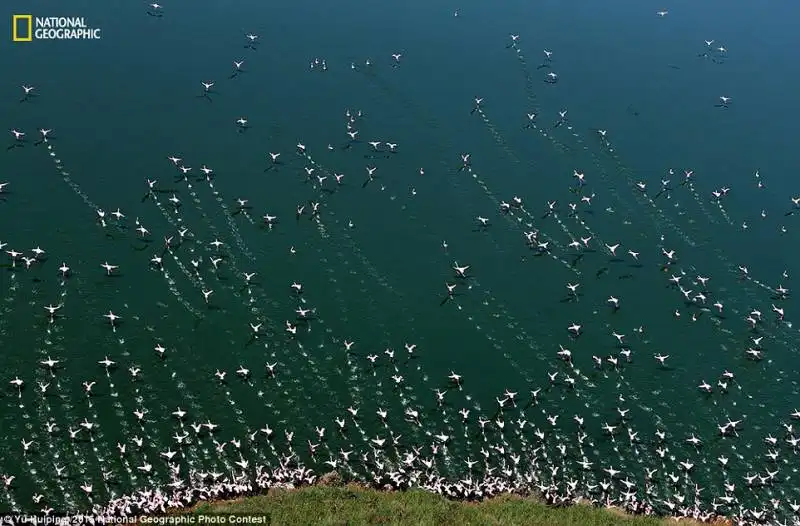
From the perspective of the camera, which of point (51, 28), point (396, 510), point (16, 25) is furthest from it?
point (51, 28)

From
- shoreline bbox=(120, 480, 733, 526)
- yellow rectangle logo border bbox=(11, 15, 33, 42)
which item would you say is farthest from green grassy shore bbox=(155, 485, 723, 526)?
yellow rectangle logo border bbox=(11, 15, 33, 42)

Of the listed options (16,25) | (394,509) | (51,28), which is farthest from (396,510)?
(16,25)

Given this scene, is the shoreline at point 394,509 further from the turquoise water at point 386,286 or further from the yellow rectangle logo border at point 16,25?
the yellow rectangle logo border at point 16,25

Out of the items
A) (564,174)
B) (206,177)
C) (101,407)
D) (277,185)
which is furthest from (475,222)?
(101,407)

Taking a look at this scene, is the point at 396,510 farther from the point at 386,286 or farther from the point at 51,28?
the point at 51,28

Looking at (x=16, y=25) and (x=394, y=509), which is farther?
(x=16, y=25)

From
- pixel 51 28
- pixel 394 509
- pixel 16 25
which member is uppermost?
pixel 51 28

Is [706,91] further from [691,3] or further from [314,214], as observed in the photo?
[314,214]

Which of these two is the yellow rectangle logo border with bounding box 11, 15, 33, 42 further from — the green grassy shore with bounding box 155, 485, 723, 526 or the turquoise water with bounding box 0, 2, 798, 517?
the green grassy shore with bounding box 155, 485, 723, 526
